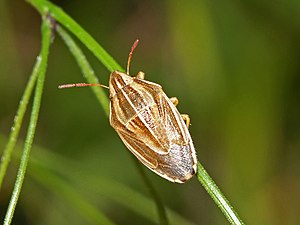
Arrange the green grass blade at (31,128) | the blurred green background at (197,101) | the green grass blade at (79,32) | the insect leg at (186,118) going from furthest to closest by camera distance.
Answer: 1. the blurred green background at (197,101)
2. the insect leg at (186,118)
3. the green grass blade at (79,32)
4. the green grass blade at (31,128)

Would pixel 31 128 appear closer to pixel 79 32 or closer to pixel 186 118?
pixel 79 32

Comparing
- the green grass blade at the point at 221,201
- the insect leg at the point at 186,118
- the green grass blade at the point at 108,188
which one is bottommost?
the green grass blade at the point at 108,188

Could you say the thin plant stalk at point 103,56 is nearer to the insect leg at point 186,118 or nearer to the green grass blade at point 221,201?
the green grass blade at point 221,201

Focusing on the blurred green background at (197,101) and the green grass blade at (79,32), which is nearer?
the green grass blade at (79,32)

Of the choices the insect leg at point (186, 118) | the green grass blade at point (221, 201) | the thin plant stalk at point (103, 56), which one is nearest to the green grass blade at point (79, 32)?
the thin plant stalk at point (103, 56)

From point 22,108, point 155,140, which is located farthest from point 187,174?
point 22,108

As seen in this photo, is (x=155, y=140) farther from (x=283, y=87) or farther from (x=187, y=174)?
(x=283, y=87)

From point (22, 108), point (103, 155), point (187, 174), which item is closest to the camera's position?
point (187, 174)
